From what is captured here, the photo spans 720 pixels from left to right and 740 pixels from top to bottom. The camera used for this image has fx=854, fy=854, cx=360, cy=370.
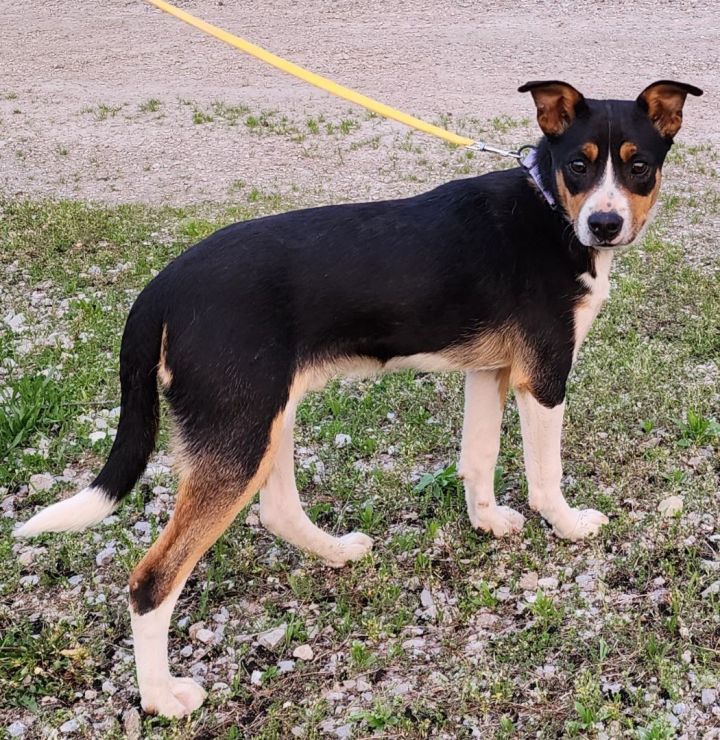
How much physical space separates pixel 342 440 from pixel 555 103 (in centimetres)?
232

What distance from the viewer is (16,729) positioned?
328 cm

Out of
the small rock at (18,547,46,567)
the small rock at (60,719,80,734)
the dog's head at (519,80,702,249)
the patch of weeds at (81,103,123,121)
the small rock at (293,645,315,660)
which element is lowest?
the patch of weeds at (81,103,123,121)

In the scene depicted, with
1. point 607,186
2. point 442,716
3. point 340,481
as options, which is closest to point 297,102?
point 340,481

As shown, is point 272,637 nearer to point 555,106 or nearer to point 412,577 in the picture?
point 412,577

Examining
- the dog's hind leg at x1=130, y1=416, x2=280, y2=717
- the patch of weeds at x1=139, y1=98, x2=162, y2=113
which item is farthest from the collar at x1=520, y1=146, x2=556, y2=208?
the patch of weeds at x1=139, y1=98, x2=162, y2=113

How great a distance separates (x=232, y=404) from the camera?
3.15 m

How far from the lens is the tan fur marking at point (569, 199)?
3.43 m

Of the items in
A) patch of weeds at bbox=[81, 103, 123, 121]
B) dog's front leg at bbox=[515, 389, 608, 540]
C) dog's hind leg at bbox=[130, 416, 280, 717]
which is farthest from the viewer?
patch of weeds at bbox=[81, 103, 123, 121]

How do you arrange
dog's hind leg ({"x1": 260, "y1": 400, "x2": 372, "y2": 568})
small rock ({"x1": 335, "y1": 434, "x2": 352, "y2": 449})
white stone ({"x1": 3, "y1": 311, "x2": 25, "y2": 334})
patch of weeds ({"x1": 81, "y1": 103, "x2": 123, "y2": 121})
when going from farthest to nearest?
1. patch of weeds ({"x1": 81, "y1": 103, "x2": 123, "y2": 121})
2. white stone ({"x1": 3, "y1": 311, "x2": 25, "y2": 334})
3. small rock ({"x1": 335, "y1": 434, "x2": 352, "y2": 449})
4. dog's hind leg ({"x1": 260, "y1": 400, "x2": 372, "y2": 568})

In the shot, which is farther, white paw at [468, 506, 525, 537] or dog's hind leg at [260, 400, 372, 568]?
white paw at [468, 506, 525, 537]

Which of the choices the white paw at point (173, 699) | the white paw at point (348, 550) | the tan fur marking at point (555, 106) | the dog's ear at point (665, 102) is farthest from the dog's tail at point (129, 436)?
the dog's ear at point (665, 102)

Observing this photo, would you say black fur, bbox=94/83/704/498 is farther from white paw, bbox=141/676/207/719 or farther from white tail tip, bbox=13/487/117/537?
white paw, bbox=141/676/207/719

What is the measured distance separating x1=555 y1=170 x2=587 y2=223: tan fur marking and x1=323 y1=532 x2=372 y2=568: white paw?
5.92 feet

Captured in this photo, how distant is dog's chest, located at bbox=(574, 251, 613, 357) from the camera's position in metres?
3.61
